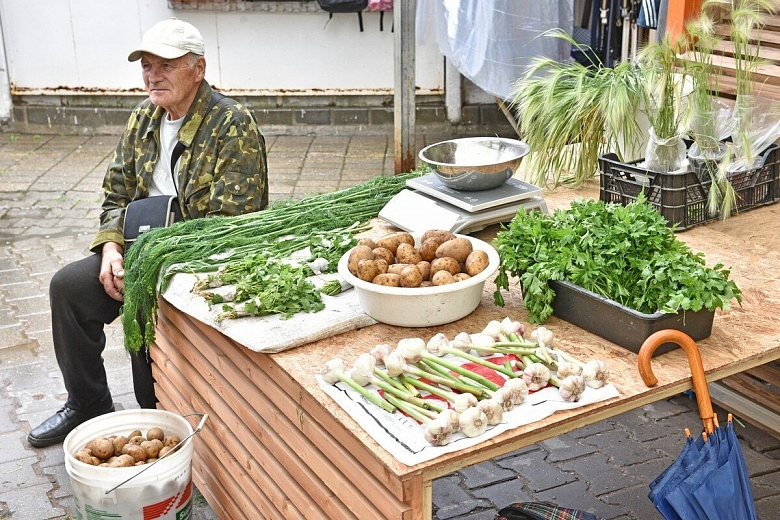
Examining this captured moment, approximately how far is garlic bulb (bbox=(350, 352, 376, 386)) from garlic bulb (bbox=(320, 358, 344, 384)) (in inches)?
1.5

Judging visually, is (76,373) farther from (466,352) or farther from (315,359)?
(466,352)

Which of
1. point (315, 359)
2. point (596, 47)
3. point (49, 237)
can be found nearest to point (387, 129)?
point (596, 47)

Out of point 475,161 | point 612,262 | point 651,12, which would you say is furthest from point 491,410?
point 651,12

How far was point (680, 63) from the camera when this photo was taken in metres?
3.27

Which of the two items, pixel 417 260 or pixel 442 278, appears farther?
pixel 417 260

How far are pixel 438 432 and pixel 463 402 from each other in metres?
0.12

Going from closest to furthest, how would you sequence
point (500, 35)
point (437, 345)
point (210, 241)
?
point (437, 345)
point (210, 241)
point (500, 35)

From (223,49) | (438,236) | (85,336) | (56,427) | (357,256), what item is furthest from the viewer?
(223,49)

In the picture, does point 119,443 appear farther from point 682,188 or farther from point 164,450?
point 682,188

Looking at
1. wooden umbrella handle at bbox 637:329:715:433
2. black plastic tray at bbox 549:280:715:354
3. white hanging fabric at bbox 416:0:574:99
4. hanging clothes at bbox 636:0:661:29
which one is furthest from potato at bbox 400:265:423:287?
white hanging fabric at bbox 416:0:574:99

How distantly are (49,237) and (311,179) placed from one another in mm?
2175

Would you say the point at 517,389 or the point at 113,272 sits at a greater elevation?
the point at 517,389

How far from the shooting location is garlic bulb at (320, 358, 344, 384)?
2.26 m

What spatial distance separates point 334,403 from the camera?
2199mm
